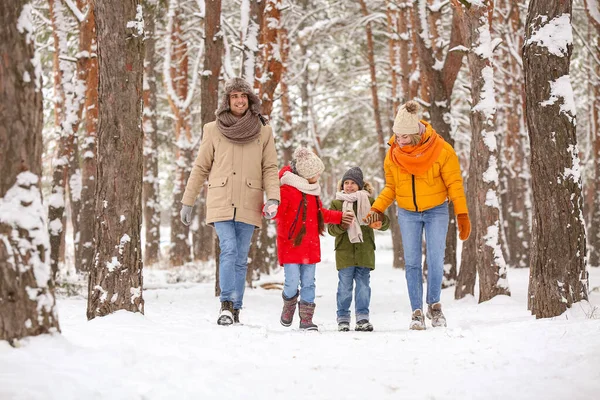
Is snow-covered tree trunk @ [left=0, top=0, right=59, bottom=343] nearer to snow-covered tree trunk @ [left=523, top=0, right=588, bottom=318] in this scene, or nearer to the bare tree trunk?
snow-covered tree trunk @ [left=523, top=0, right=588, bottom=318]

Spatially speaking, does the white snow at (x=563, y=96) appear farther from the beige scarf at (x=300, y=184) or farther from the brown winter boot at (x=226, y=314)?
the brown winter boot at (x=226, y=314)

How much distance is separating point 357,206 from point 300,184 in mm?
764

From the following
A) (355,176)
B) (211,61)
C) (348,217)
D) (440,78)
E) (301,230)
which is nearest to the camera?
(301,230)

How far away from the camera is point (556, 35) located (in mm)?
5172

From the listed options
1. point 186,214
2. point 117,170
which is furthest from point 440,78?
point 117,170

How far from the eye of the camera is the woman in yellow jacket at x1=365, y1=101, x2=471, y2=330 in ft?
18.0

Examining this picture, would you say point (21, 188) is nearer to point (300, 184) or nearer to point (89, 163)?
point (300, 184)

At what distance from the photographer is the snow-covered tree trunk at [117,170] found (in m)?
5.01

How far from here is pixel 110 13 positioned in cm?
506

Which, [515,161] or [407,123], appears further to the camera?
[515,161]

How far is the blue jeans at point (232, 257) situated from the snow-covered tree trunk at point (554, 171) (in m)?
2.62

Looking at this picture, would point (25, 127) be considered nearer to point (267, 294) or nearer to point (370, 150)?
point (267, 294)

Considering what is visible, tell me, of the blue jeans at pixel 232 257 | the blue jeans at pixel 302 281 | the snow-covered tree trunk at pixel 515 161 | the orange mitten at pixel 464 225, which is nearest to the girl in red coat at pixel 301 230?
the blue jeans at pixel 302 281

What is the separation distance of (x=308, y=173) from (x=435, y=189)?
1224mm
